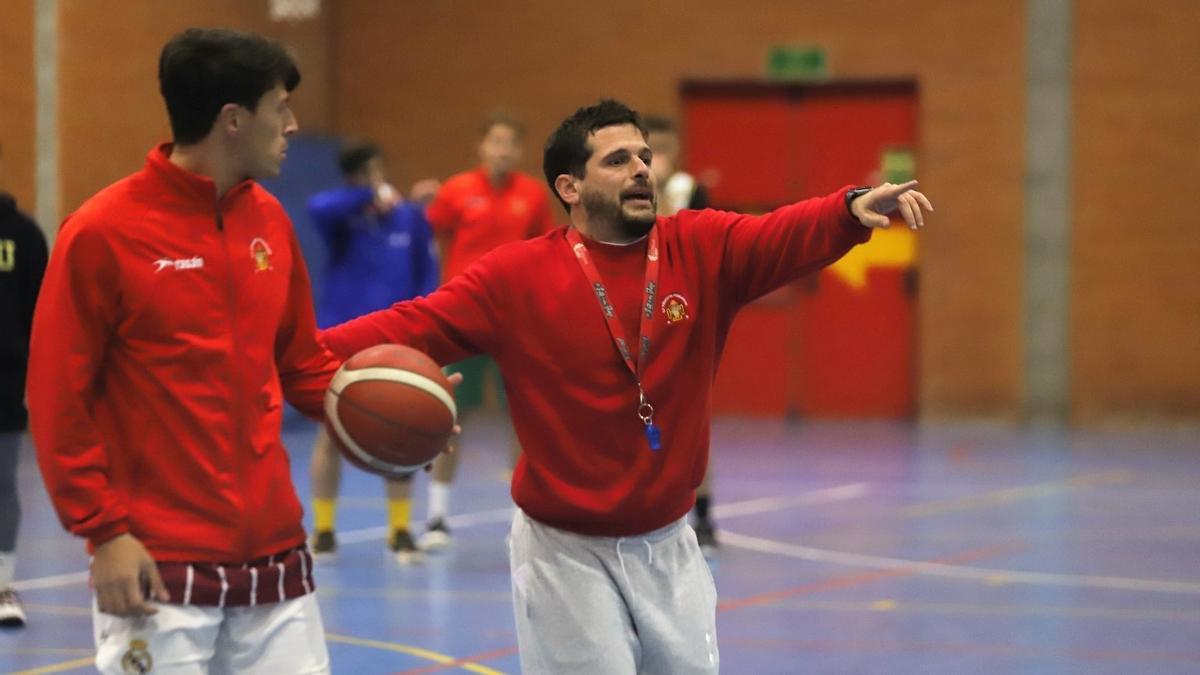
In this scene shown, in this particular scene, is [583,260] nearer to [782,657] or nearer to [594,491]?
[594,491]

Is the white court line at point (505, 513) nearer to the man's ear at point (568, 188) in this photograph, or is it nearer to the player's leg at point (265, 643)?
the man's ear at point (568, 188)

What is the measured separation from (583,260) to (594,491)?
537 millimetres

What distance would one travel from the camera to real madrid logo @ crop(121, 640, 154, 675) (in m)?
3.17

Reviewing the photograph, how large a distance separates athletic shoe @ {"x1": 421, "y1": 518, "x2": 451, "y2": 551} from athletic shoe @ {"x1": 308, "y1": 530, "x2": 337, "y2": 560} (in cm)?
52

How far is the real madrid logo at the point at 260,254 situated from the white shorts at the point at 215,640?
66cm

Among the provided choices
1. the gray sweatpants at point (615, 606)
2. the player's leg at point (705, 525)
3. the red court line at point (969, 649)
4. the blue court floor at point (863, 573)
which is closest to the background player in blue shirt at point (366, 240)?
the blue court floor at point (863, 573)

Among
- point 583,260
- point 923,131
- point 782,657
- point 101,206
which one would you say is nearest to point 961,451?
point 923,131

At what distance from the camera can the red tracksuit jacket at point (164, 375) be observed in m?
3.08

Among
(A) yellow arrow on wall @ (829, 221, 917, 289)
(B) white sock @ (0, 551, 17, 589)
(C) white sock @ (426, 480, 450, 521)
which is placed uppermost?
(A) yellow arrow on wall @ (829, 221, 917, 289)

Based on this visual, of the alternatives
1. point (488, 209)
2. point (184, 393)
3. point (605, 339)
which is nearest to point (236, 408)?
point (184, 393)

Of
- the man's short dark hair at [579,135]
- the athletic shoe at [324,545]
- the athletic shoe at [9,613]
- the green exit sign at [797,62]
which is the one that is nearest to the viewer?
the man's short dark hair at [579,135]

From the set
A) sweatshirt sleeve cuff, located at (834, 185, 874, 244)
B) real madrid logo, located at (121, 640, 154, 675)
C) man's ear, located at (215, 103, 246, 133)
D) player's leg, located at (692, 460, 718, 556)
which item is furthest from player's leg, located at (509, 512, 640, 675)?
player's leg, located at (692, 460, 718, 556)

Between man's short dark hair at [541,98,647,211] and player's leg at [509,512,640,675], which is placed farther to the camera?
man's short dark hair at [541,98,647,211]

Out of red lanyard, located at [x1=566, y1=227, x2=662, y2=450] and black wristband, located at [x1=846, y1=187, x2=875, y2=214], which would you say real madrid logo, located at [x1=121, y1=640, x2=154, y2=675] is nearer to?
red lanyard, located at [x1=566, y1=227, x2=662, y2=450]
